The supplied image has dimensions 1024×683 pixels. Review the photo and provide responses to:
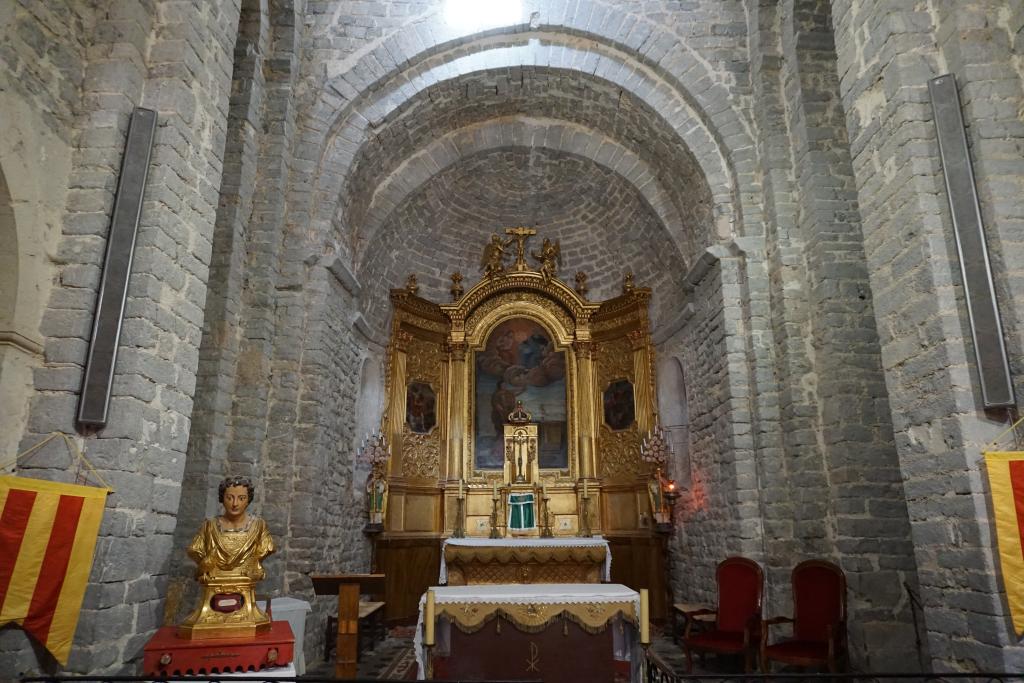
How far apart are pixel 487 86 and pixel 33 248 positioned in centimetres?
625

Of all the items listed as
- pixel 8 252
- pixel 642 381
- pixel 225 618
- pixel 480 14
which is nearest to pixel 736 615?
pixel 225 618

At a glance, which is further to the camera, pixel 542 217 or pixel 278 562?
pixel 542 217

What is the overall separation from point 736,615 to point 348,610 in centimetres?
356

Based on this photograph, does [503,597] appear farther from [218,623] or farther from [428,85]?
[428,85]

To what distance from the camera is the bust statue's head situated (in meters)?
4.20

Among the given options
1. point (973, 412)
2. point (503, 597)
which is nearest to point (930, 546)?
point (973, 412)

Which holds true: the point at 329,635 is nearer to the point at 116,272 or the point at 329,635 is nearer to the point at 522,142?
the point at 116,272

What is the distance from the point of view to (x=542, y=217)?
11.6 meters

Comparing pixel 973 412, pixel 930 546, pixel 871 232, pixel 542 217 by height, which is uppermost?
pixel 542 217

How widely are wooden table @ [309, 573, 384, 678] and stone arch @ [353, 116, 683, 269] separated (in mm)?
5467

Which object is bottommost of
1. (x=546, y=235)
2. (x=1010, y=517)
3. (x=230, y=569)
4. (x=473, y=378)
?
(x=230, y=569)

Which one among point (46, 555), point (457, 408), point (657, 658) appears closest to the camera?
point (46, 555)

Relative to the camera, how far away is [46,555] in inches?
144

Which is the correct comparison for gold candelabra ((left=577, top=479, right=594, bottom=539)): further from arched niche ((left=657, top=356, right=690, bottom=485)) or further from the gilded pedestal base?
the gilded pedestal base
